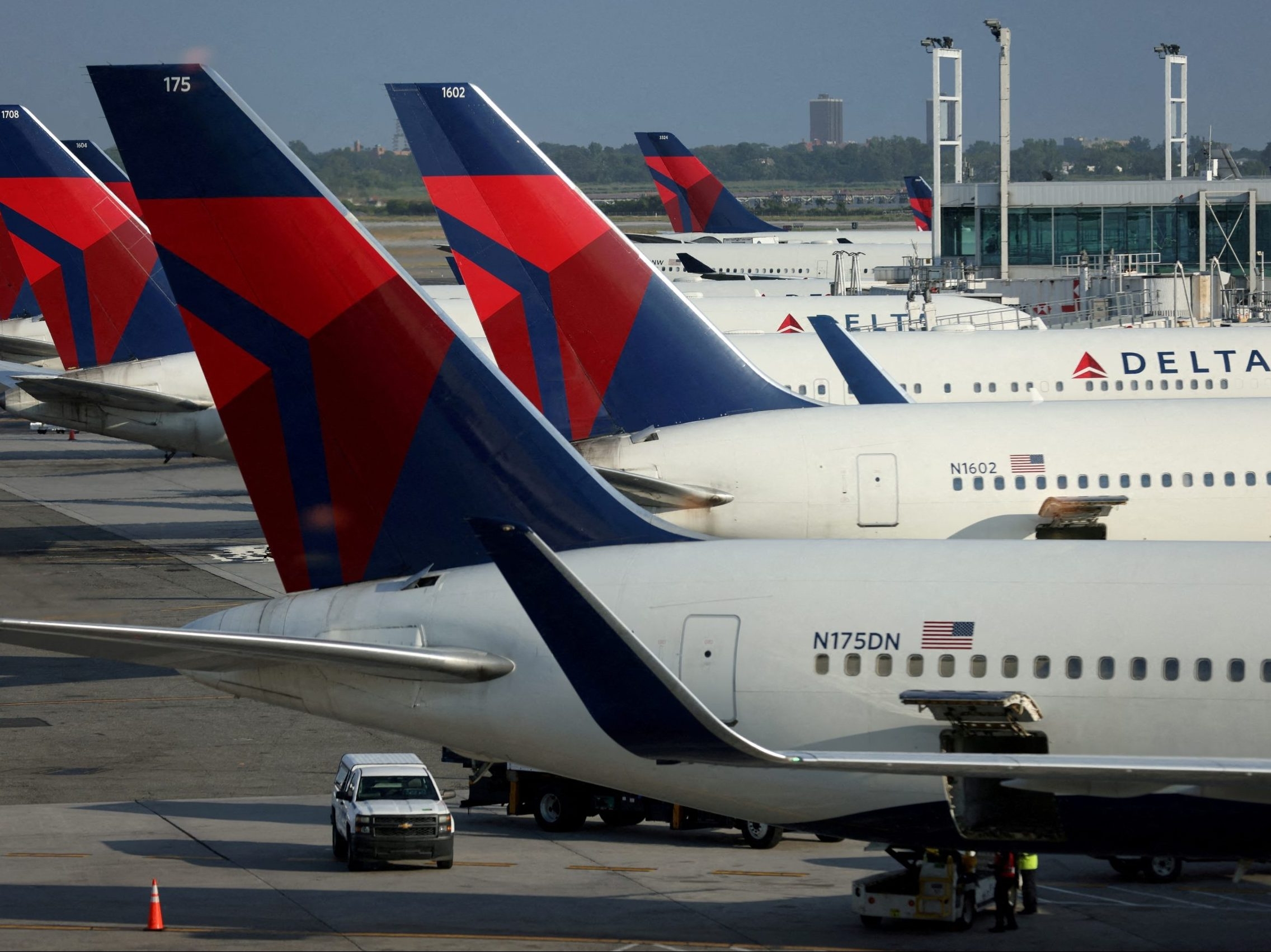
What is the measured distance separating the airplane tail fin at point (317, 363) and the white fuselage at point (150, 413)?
88.8 ft

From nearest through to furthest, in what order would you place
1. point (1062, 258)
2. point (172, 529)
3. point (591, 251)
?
1. point (591, 251)
2. point (172, 529)
3. point (1062, 258)

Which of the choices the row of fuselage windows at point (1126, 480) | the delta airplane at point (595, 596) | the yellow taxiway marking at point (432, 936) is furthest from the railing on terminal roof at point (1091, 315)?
the delta airplane at point (595, 596)

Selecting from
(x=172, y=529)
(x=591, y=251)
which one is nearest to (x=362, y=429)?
(x=591, y=251)

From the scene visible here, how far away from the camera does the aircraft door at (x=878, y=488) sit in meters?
29.7

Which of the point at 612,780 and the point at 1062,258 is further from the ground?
the point at 1062,258

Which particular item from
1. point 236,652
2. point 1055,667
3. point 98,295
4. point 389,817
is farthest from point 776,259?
A: point 236,652

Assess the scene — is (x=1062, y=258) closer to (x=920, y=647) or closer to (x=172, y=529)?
(x=172, y=529)

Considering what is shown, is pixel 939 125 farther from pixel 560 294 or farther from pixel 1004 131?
pixel 560 294

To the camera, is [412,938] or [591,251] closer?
[412,938]

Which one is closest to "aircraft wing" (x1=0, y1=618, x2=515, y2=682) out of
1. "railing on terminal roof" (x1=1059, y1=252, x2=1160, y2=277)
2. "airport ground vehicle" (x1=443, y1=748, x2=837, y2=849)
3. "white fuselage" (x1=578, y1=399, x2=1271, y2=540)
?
"airport ground vehicle" (x1=443, y1=748, x2=837, y2=849)

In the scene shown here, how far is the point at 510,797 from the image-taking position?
1073 inches

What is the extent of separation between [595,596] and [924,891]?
6.05 meters

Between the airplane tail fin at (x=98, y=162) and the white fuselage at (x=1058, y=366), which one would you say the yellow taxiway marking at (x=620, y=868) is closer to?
the white fuselage at (x=1058, y=366)

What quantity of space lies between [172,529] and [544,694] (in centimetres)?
4163
